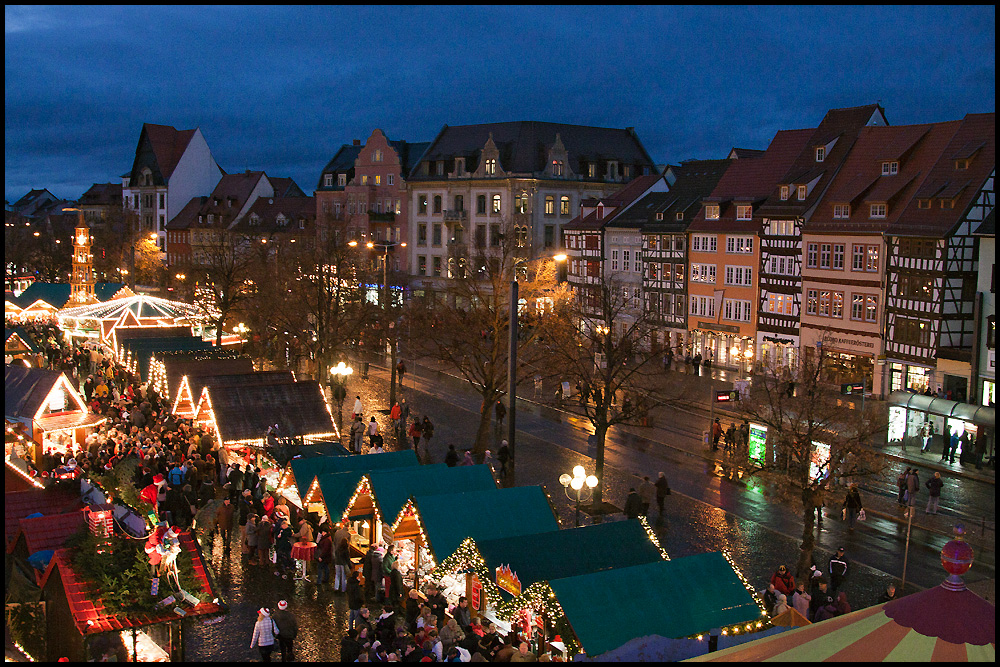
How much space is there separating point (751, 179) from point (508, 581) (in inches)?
1456

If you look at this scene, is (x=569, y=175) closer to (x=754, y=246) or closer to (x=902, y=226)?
(x=754, y=246)

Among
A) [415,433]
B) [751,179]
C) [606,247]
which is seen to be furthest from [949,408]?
[606,247]

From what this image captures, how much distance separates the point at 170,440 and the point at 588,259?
35342mm

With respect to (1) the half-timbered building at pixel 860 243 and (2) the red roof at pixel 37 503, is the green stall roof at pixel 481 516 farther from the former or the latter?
(1) the half-timbered building at pixel 860 243

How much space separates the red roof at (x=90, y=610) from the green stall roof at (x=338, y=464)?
708 centimetres

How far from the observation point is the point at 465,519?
16.7 m

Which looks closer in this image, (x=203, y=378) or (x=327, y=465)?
(x=327, y=465)

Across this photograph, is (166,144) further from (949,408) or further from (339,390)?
(949,408)

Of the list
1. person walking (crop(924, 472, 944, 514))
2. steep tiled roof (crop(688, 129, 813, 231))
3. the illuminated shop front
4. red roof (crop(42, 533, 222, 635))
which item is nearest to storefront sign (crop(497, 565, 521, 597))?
red roof (crop(42, 533, 222, 635))

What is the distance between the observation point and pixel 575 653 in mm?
12750

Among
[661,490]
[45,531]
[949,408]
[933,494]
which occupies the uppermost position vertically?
[45,531]

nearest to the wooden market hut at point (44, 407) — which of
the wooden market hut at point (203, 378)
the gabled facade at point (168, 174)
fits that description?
the wooden market hut at point (203, 378)

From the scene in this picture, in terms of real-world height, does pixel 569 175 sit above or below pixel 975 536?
above

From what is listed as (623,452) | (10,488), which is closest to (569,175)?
(623,452)
